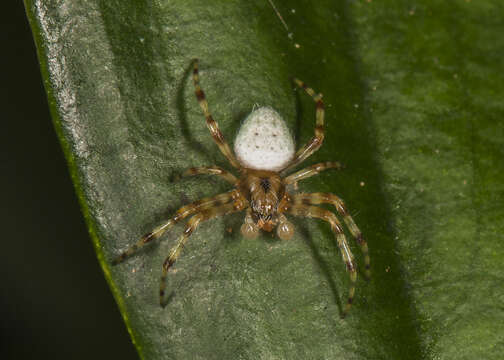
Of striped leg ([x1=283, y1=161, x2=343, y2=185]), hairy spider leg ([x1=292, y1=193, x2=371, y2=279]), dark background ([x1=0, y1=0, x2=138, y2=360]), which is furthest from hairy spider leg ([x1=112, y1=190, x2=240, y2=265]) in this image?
dark background ([x1=0, y1=0, x2=138, y2=360])

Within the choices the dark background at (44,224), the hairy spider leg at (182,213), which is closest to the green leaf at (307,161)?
the hairy spider leg at (182,213)

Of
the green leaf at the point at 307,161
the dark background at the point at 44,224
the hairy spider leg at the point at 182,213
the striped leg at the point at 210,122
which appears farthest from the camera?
the dark background at the point at 44,224

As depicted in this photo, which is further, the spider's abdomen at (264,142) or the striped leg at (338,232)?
the spider's abdomen at (264,142)

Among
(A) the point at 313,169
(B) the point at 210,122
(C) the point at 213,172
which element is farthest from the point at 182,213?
(A) the point at 313,169

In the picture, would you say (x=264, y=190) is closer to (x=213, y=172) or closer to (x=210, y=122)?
(x=213, y=172)

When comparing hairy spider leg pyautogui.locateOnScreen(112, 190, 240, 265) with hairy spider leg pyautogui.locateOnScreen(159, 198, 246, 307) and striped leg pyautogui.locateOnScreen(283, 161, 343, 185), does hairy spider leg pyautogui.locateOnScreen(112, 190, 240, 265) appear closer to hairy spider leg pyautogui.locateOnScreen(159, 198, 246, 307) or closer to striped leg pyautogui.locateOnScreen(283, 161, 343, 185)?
hairy spider leg pyautogui.locateOnScreen(159, 198, 246, 307)

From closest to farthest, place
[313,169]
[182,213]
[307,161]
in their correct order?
1. [182,213]
2. [313,169]
3. [307,161]

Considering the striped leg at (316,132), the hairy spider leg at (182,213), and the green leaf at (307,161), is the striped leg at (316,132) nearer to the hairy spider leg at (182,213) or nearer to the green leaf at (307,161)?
the green leaf at (307,161)
